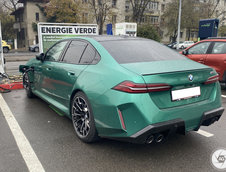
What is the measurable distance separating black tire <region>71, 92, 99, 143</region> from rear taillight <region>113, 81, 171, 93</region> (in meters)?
0.65

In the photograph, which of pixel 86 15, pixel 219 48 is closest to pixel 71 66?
pixel 219 48

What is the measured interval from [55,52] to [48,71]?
1.31 feet

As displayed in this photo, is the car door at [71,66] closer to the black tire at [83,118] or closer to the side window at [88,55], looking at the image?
the side window at [88,55]

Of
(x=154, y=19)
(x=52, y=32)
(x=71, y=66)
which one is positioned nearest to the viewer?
(x=71, y=66)

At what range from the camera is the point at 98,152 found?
3137 millimetres

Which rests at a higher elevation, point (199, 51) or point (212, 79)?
point (199, 51)

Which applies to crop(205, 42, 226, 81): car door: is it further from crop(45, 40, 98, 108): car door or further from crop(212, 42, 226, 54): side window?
crop(45, 40, 98, 108): car door

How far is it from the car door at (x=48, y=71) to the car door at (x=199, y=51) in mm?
4497

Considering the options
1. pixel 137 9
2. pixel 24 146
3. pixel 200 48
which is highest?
pixel 137 9

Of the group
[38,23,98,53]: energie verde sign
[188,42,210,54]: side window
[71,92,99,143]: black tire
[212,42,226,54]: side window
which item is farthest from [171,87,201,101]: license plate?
[38,23,98,53]: energie verde sign

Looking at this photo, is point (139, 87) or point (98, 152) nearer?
point (139, 87)

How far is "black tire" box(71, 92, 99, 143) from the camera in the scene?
3.10 metres

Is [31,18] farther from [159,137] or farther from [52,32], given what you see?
[159,137]

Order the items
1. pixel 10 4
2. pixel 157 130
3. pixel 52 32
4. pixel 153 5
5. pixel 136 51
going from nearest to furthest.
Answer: pixel 157 130
pixel 136 51
pixel 52 32
pixel 10 4
pixel 153 5
